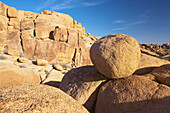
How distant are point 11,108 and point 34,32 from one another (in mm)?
15763

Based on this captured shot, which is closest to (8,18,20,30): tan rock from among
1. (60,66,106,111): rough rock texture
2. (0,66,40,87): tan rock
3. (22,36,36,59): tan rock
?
(22,36,36,59): tan rock

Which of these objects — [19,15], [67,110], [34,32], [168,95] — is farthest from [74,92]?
[19,15]

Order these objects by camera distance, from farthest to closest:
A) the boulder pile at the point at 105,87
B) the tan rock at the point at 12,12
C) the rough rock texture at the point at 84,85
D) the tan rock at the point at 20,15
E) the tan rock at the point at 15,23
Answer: the tan rock at the point at 20,15 → the tan rock at the point at 12,12 → the tan rock at the point at 15,23 → the rough rock texture at the point at 84,85 → the boulder pile at the point at 105,87

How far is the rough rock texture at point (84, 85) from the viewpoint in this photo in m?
3.11

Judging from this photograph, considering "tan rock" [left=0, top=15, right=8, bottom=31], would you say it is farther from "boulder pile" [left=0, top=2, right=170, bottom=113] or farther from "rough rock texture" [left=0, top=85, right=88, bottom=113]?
"rough rock texture" [left=0, top=85, right=88, bottom=113]

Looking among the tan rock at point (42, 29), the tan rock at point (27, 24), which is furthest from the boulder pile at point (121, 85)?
the tan rock at point (27, 24)

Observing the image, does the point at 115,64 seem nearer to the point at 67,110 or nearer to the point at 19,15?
the point at 67,110

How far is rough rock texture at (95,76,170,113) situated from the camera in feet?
8.05

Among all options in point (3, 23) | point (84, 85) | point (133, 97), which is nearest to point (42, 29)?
point (3, 23)

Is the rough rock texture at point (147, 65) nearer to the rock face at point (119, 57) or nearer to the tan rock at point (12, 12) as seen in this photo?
the rock face at point (119, 57)

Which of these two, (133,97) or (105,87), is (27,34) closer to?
(105,87)

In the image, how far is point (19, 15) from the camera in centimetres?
1639

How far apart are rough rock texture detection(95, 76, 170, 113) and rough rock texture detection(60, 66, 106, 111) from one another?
0.22 m

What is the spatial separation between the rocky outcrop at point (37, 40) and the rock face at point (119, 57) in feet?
43.1
